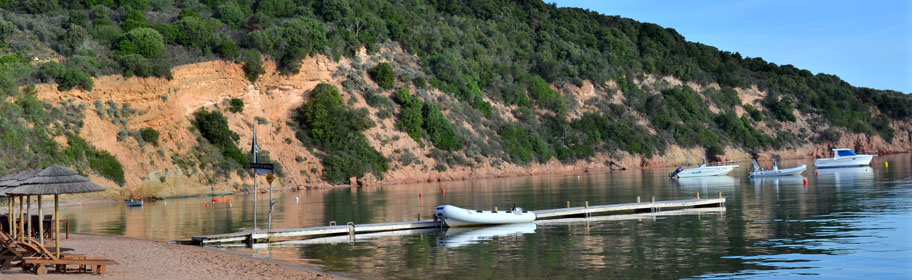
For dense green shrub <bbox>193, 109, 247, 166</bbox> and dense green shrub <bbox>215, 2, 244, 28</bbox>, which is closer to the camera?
dense green shrub <bbox>193, 109, 247, 166</bbox>

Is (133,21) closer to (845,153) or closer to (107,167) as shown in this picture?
(107,167)

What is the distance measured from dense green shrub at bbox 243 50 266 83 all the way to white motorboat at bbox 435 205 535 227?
42013 millimetres

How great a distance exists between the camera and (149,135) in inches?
2530

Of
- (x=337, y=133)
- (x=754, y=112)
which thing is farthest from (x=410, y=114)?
(x=754, y=112)

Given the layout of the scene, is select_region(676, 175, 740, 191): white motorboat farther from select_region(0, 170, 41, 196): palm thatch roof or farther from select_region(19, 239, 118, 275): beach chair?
select_region(19, 239, 118, 275): beach chair

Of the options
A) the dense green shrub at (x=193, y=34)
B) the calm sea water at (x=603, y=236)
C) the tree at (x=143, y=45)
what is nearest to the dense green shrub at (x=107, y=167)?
the calm sea water at (x=603, y=236)

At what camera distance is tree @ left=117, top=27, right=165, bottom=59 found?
68125mm

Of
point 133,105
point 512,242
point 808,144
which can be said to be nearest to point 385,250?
point 512,242

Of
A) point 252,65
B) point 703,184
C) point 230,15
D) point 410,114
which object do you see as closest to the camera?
point 703,184

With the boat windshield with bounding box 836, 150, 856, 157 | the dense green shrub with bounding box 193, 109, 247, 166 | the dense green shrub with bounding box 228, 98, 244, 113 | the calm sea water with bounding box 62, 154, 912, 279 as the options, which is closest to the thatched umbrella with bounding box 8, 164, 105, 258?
the calm sea water with bounding box 62, 154, 912, 279

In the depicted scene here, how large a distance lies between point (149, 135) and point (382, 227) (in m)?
36.0

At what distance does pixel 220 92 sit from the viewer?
2835 inches

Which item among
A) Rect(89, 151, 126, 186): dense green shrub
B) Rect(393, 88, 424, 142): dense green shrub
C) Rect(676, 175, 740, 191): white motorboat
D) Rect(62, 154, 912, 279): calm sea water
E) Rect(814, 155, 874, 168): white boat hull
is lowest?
Rect(62, 154, 912, 279): calm sea water

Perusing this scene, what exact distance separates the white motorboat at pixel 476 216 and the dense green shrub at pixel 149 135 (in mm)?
35907
